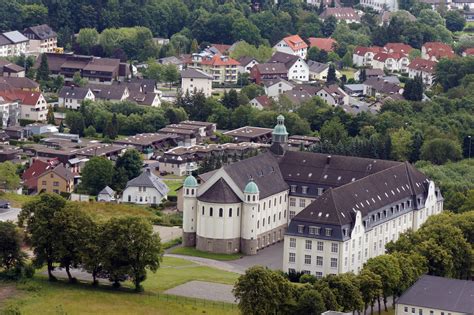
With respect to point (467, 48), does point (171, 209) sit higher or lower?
lower

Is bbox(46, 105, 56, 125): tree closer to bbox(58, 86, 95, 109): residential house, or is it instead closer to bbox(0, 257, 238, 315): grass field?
bbox(58, 86, 95, 109): residential house

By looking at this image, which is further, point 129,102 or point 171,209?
point 129,102

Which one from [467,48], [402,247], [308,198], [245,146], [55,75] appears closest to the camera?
[402,247]

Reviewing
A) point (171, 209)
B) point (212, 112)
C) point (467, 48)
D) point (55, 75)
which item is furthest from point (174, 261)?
point (467, 48)

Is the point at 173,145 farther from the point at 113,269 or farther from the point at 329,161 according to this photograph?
the point at 113,269

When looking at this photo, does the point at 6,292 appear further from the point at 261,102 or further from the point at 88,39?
the point at 88,39

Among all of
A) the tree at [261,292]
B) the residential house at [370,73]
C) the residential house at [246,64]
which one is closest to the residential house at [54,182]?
the tree at [261,292]
